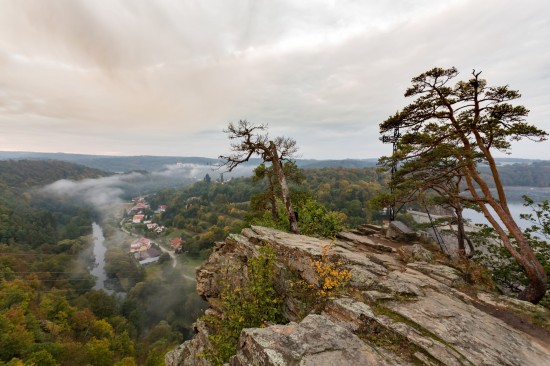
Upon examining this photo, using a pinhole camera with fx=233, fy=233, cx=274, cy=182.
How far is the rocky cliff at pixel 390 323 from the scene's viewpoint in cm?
546

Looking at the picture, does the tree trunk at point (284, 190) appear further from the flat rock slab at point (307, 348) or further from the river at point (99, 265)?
the river at point (99, 265)

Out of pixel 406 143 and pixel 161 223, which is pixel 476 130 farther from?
pixel 161 223

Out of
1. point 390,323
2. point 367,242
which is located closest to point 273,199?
point 367,242

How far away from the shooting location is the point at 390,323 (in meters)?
6.52

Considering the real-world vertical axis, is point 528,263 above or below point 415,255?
above

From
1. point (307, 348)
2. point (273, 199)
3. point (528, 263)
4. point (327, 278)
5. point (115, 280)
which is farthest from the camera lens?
point (115, 280)

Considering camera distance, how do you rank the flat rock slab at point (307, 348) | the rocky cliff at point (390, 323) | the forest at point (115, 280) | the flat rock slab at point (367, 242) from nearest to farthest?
the flat rock slab at point (307, 348) → the rocky cliff at point (390, 323) → the flat rock slab at point (367, 242) → the forest at point (115, 280)

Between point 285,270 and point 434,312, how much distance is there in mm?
5383

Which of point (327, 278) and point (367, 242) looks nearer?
point (327, 278)

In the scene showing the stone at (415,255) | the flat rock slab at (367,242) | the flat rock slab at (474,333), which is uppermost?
the flat rock slab at (474,333)

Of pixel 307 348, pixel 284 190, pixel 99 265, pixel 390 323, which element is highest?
pixel 284 190

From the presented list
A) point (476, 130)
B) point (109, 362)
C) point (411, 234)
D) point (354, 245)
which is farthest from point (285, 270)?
point (109, 362)

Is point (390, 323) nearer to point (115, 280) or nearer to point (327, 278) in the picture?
point (327, 278)

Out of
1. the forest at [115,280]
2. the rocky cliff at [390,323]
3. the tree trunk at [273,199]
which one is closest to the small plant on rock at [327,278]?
the rocky cliff at [390,323]
